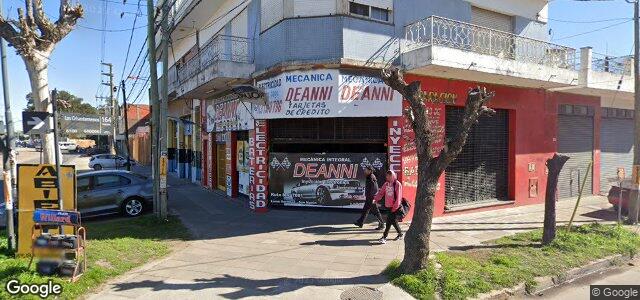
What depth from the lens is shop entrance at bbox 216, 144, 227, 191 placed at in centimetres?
1557

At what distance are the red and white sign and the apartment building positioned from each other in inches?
1.2

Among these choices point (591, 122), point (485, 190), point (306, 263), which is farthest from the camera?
point (591, 122)

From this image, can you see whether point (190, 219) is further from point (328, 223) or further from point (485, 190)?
point (485, 190)

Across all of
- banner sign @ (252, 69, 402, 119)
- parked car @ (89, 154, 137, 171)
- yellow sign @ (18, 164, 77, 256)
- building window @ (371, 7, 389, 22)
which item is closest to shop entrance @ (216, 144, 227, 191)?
banner sign @ (252, 69, 402, 119)

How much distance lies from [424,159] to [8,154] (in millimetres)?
7485

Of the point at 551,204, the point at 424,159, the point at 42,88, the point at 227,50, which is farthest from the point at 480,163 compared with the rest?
the point at 42,88

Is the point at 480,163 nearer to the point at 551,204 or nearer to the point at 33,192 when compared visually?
the point at 551,204

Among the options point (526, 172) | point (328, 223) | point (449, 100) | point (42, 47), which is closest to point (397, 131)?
point (449, 100)

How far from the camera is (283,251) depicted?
7.64 m

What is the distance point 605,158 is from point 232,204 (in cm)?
1472

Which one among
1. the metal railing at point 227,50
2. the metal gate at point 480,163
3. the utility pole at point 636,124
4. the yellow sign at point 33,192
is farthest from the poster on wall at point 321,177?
the utility pole at point 636,124

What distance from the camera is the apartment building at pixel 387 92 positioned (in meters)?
9.91

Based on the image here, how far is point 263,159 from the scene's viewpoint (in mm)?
11031

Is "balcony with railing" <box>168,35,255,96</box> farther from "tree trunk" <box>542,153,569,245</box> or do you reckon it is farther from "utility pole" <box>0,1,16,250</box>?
"tree trunk" <box>542,153,569,245</box>
